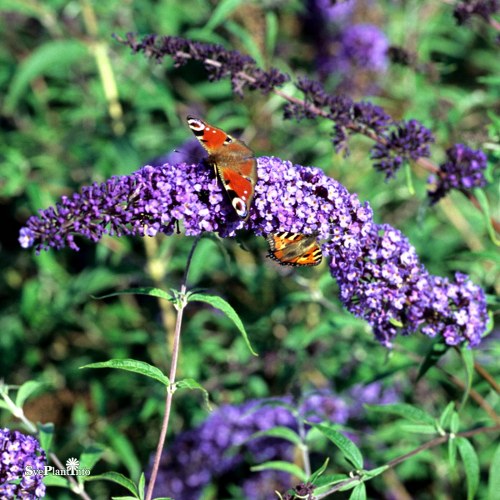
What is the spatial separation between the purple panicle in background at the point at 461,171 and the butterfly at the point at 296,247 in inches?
37.3

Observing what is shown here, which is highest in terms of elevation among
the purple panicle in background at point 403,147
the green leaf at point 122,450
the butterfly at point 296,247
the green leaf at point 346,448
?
the purple panicle in background at point 403,147

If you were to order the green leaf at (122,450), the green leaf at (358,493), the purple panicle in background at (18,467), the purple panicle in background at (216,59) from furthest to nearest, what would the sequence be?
the green leaf at (122,450), the purple panicle in background at (216,59), the green leaf at (358,493), the purple panicle in background at (18,467)

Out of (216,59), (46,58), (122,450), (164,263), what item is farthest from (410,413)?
(46,58)

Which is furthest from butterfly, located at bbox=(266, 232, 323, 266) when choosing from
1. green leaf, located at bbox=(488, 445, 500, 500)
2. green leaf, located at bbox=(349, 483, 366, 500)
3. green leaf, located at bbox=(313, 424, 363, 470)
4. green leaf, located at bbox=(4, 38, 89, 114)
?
green leaf, located at bbox=(4, 38, 89, 114)

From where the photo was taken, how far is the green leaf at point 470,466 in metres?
3.04

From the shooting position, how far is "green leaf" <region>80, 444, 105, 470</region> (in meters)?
3.07

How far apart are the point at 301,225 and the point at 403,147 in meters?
0.88

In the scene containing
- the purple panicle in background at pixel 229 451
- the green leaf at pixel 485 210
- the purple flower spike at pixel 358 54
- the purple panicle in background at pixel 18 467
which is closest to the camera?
the purple panicle in background at pixel 18 467

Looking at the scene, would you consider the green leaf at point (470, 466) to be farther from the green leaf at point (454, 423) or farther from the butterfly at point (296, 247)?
the butterfly at point (296, 247)

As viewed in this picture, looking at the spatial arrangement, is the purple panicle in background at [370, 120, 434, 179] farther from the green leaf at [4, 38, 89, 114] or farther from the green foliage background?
the green leaf at [4, 38, 89, 114]

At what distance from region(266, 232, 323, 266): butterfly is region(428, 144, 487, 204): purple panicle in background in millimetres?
947

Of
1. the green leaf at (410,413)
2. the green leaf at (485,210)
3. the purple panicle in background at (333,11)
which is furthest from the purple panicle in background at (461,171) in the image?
the purple panicle in background at (333,11)

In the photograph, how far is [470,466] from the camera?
3082 millimetres

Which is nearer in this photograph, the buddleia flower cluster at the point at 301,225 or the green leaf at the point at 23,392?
the buddleia flower cluster at the point at 301,225
